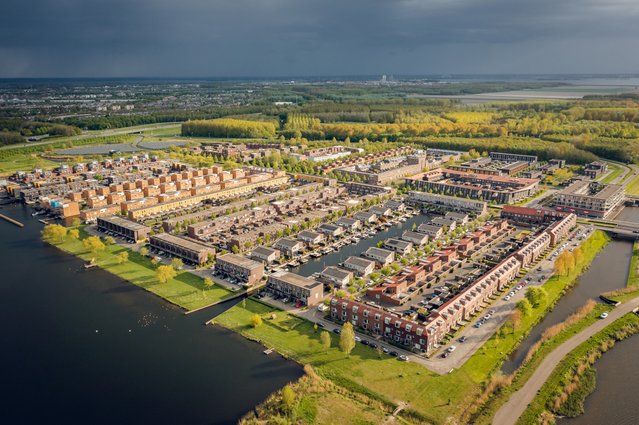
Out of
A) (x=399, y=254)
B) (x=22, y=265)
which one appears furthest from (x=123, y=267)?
(x=399, y=254)

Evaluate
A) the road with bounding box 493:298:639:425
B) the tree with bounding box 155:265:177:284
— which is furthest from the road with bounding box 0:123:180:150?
the road with bounding box 493:298:639:425

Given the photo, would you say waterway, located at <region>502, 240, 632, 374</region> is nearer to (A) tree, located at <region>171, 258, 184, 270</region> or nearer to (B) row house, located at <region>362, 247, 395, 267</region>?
(B) row house, located at <region>362, 247, 395, 267</region>

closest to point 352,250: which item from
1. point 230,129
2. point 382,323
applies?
point 382,323

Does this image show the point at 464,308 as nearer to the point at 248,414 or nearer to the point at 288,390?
the point at 288,390

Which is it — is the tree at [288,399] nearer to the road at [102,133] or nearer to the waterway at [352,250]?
the waterway at [352,250]

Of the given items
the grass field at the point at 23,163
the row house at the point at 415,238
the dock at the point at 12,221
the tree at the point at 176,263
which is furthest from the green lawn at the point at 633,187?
the grass field at the point at 23,163
